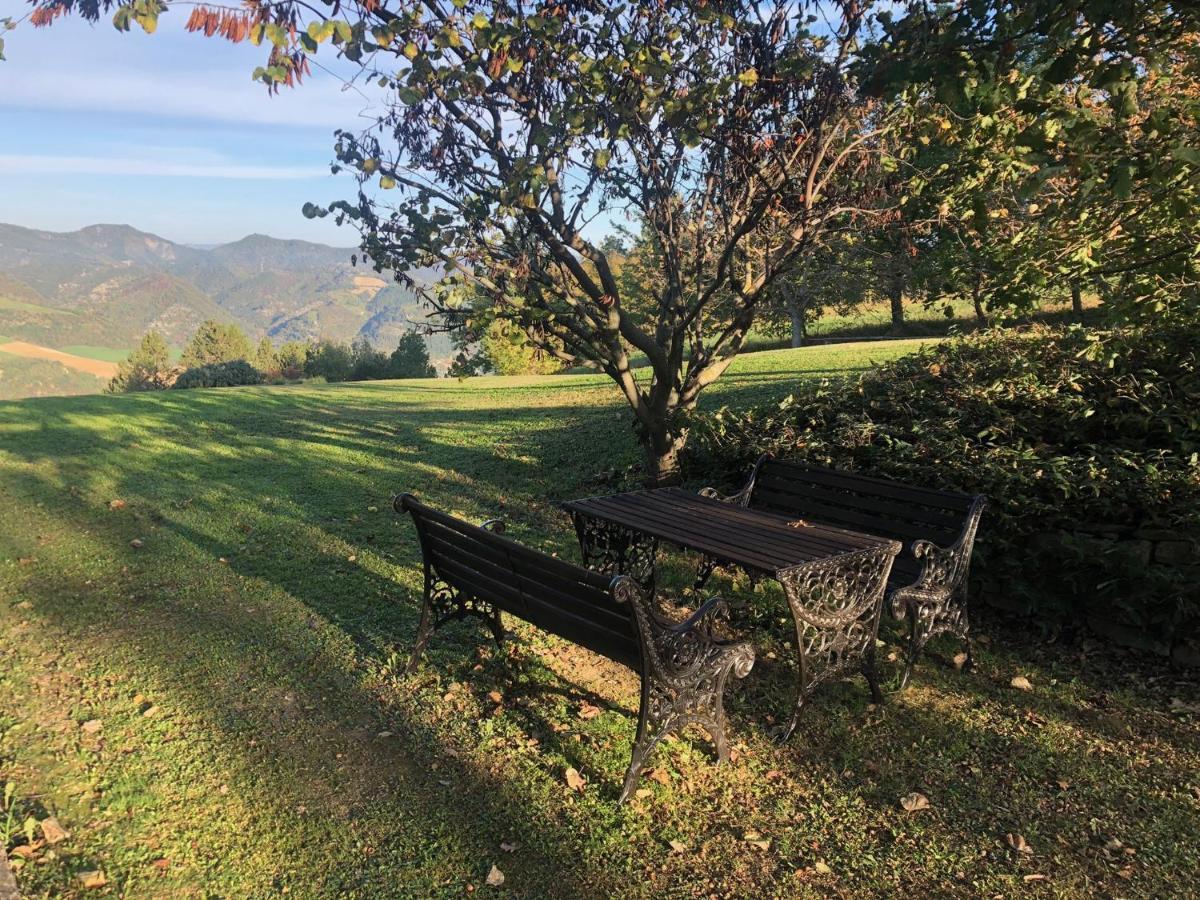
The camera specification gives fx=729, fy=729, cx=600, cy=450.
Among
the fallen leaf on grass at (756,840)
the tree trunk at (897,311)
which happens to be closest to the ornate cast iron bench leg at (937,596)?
the fallen leaf on grass at (756,840)

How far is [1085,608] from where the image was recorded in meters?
4.33

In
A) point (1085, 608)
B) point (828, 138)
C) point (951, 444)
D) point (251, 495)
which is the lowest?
point (251, 495)

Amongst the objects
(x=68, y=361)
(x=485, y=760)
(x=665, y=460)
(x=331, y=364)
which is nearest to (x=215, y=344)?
(x=331, y=364)

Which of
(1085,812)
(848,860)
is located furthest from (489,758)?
(1085,812)

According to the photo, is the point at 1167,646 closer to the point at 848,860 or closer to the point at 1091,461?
the point at 1091,461

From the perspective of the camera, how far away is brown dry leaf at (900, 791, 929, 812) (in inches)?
118

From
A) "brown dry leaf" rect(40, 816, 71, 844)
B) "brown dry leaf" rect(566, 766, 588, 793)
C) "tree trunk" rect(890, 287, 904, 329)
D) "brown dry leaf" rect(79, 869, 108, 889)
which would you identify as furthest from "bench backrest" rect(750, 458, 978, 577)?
"tree trunk" rect(890, 287, 904, 329)

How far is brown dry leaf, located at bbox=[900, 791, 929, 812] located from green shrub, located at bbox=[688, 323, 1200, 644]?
6.11 feet

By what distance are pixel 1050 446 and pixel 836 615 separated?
2.40 meters

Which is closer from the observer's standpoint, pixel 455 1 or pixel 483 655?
pixel 455 1

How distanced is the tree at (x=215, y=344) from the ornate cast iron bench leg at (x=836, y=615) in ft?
244

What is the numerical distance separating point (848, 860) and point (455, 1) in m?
4.61

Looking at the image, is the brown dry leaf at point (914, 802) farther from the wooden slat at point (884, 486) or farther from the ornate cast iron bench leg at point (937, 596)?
the wooden slat at point (884, 486)

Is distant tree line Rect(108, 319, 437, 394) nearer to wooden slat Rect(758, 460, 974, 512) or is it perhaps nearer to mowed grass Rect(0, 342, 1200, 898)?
mowed grass Rect(0, 342, 1200, 898)
